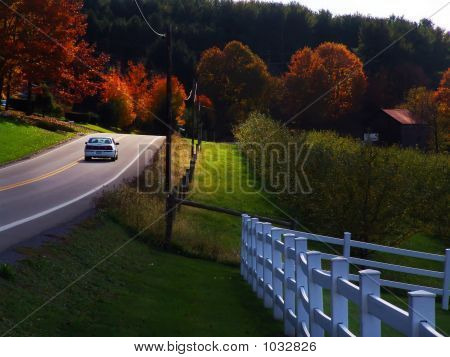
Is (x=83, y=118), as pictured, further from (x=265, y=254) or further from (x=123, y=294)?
(x=265, y=254)

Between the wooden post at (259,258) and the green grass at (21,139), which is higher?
the green grass at (21,139)

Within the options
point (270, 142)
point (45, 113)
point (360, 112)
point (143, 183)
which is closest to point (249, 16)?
point (360, 112)

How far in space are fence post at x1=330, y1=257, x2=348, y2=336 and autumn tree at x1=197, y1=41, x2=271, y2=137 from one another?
8349cm

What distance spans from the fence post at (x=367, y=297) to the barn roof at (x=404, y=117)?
254ft

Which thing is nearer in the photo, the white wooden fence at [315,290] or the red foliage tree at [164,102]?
the white wooden fence at [315,290]

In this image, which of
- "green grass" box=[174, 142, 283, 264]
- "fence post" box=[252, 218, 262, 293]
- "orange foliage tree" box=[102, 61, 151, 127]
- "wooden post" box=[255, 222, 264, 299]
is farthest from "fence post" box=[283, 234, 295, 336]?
"orange foliage tree" box=[102, 61, 151, 127]

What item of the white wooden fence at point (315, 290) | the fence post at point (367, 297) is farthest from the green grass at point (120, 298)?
the fence post at point (367, 297)

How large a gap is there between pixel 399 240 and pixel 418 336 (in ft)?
81.2

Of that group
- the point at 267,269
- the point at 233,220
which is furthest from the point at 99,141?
the point at 267,269

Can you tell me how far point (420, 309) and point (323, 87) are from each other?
88.1 metres

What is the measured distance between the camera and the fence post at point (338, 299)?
7086mm

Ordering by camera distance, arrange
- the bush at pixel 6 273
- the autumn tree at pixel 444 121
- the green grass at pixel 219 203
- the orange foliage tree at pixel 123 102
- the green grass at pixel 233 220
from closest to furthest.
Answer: the bush at pixel 6 273, the green grass at pixel 233 220, the green grass at pixel 219 203, the autumn tree at pixel 444 121, the orange foliage tree at pixel 123 102

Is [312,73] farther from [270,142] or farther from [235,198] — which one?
[235,198]

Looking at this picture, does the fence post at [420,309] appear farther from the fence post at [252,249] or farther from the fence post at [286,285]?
the fence post at [252,249]
